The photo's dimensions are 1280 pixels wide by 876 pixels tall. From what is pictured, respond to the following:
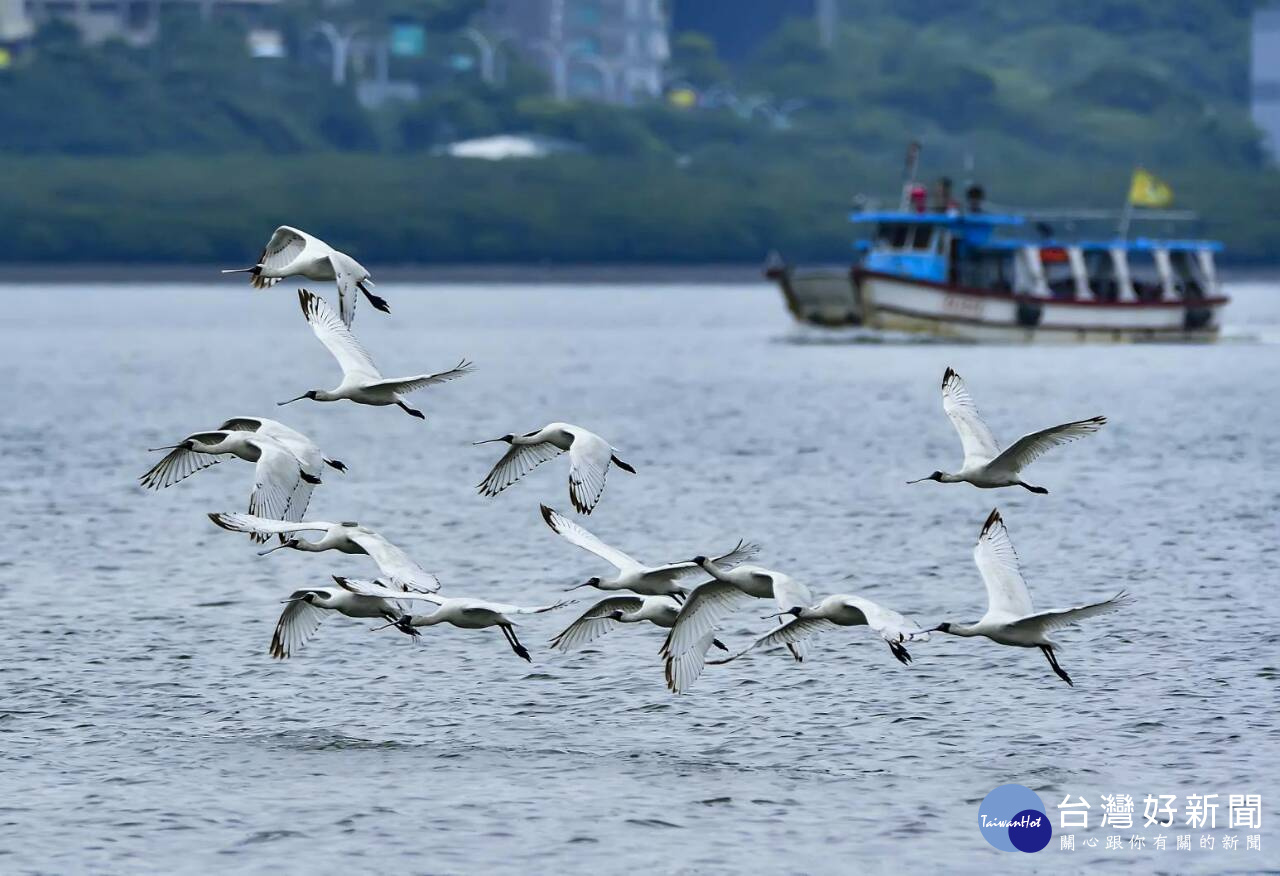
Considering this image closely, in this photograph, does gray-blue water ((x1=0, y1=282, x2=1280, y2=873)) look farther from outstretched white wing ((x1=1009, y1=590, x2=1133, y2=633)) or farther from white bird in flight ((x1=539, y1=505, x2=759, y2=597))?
white bird in flight ((x1=539, y1=505, x2=759, y2=597))

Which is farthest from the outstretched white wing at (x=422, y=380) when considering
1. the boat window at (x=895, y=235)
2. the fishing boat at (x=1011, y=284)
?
the boat window at (x=895, y=235)

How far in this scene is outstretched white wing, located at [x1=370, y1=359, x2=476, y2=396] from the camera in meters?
23.6

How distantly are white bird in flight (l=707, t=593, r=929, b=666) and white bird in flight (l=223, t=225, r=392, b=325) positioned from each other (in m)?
4.92

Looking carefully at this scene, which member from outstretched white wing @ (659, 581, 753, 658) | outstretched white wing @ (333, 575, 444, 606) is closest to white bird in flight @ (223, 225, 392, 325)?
outstretched white wing @ (333, 575, 444, 606)

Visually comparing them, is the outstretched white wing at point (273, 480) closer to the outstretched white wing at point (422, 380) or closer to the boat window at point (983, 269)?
the outstretched white wing at point (422, 380)

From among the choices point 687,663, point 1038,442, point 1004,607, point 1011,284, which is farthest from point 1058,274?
point 687,663

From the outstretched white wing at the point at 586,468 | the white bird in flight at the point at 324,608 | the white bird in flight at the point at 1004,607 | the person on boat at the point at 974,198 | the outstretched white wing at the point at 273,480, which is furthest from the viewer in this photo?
the person on boat at the point at 974,198

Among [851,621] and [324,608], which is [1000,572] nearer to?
[851,621]

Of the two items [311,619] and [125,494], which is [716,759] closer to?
[311,619]

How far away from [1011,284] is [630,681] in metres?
73.8

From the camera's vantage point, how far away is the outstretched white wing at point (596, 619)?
26.6m

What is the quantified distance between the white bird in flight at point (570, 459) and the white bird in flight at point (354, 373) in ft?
3.15

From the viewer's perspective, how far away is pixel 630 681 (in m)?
33.0

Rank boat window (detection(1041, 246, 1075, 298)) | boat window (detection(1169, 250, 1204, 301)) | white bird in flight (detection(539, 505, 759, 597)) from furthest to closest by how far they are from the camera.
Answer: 1. boat window (detection(1169, 250, 1204, 301))
2. boat window (detection(1041, 246, 1075, 298))
3. white bird in flight (detection(539, 505, 759, 597))
